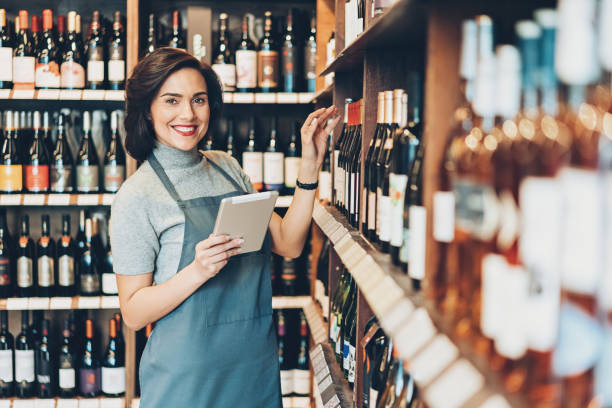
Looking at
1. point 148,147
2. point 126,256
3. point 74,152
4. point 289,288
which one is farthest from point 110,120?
point 126,256

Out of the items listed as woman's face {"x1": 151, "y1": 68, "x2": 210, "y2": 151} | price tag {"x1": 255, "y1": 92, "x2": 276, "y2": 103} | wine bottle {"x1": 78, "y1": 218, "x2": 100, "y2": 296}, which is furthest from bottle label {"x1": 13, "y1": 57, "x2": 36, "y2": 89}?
woman's face {"x1": 151, "y1": 68, "x2": 210, "y2": 151}

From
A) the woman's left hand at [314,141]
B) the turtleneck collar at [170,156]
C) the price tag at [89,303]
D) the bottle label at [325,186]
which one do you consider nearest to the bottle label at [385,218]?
the woman's left hand at [314,141]

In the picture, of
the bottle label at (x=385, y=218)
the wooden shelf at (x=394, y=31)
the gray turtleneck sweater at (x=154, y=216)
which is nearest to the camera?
the wooden shelf at (x=394, y=31)

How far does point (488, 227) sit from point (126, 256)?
124cm

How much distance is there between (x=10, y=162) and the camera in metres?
3.16

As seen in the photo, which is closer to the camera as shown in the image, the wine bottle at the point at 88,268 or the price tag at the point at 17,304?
the price tag at the point at 17,304

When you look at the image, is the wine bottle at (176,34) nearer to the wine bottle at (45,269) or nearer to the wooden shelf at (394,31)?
the wine bottle at (45,269)

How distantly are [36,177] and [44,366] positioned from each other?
90cm

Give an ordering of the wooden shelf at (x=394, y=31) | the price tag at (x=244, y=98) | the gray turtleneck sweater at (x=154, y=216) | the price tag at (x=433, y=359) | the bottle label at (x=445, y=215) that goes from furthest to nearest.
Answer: the price tag at (x=244, y=98) < the gray turtleneck sweater at (x=154, y=216) < the wooden shelf at (x=394, y=31) < the bottle label at (x=445, y=215) < the price tag at (x=433, y=359)

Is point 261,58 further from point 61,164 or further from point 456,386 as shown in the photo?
point 456,386

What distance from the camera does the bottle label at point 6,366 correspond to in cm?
309

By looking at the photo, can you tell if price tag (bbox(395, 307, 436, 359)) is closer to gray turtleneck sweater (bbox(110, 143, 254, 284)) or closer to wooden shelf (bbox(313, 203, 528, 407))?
wooden shelf (bbox(313, 203, 528, 407))

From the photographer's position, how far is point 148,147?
6.41 ft

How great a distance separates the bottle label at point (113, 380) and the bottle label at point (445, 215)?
2.55 m
